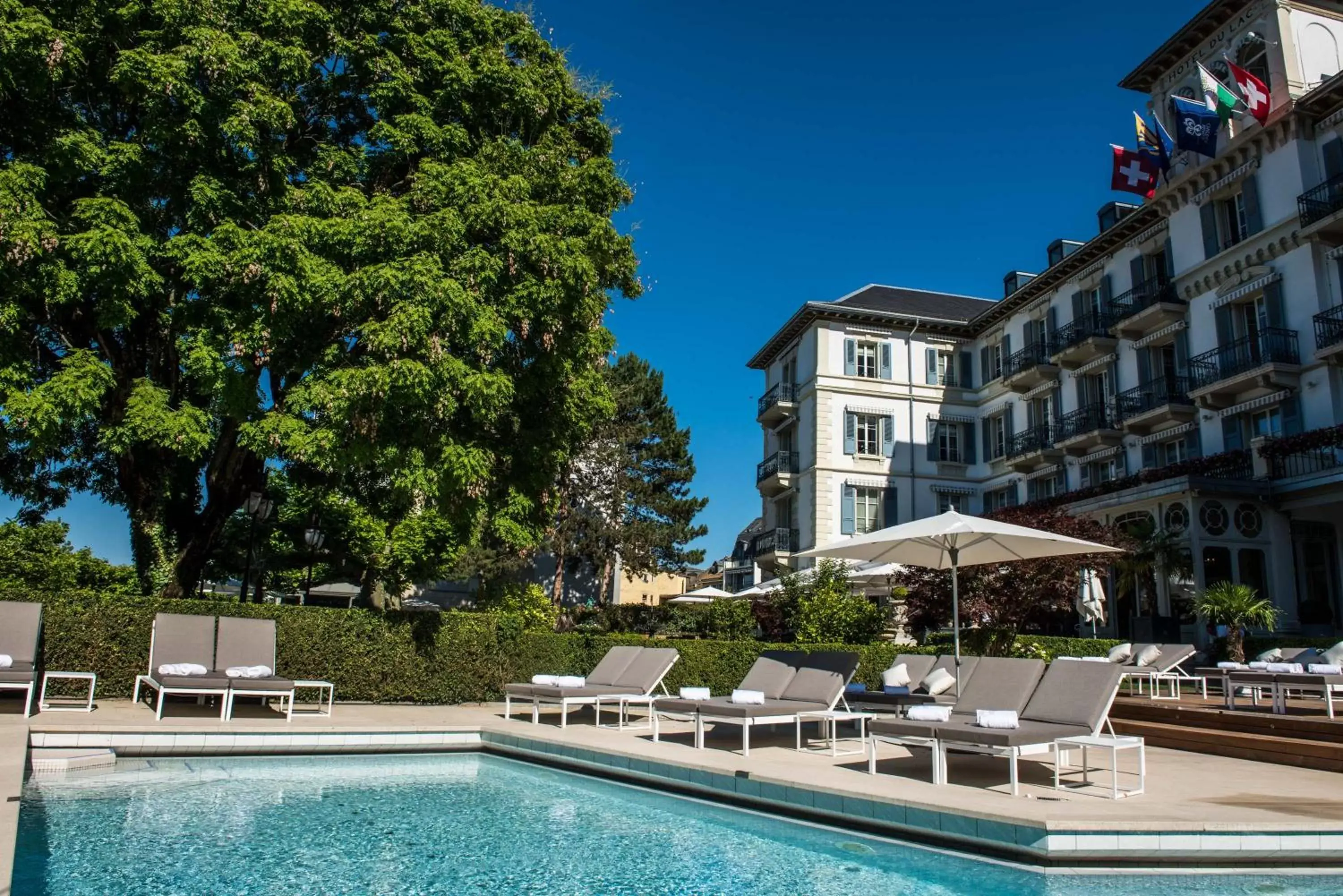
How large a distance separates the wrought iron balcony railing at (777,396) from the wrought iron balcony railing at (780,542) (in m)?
5.35

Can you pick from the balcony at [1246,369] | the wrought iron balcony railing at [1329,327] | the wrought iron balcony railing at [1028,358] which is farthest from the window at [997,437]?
the wrought iron balcony railing at [1329,327]

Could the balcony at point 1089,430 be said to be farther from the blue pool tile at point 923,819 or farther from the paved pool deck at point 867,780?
the blue pool tile at point 923,819

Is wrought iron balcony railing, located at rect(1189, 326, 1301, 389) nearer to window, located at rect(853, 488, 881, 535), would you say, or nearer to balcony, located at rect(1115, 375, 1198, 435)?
balcony, located at rect(1115, 375, 1198, 435)

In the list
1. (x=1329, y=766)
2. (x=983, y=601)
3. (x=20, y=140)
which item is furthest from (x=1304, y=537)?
(x=20, y=140)

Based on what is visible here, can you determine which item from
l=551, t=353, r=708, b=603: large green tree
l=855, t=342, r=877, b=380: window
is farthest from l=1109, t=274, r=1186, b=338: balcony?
l=551, t=353, r=708, b=603: large green tree

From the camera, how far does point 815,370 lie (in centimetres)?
3425

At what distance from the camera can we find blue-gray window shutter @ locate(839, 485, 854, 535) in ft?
109

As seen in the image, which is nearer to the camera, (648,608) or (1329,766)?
(1329,766)

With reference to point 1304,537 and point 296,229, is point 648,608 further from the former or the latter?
point 296,229

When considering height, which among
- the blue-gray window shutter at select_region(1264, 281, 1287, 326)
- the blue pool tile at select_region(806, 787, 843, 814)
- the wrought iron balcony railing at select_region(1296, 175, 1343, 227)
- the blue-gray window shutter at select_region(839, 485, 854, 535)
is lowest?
the blue pool tile at select_region(806, 787, 843, 814)

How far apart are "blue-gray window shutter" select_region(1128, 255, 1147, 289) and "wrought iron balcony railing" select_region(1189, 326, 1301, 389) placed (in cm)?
387

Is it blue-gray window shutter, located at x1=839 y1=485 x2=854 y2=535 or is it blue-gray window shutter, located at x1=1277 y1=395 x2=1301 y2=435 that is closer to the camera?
blue-gray window shutter, located at x1=1277 y1=395 x2=1301 y2=435

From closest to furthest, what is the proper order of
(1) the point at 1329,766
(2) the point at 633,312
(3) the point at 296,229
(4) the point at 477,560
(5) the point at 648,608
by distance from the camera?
(1) the point at 1329,766, (3) the point at 296,229, (2) the point at 633,312, (5) the point at 648,608, (4) the point at 477,560

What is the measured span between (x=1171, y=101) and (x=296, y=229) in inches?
901
